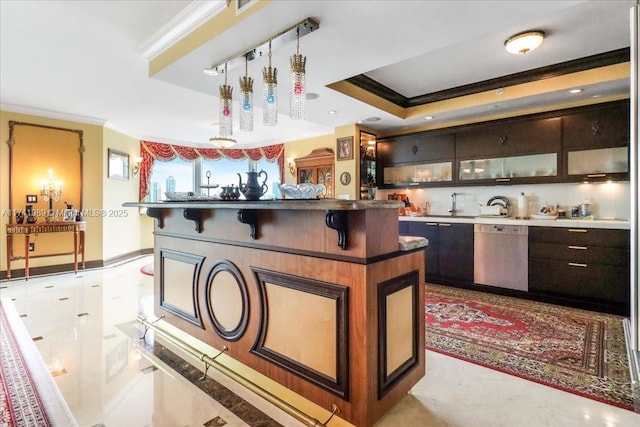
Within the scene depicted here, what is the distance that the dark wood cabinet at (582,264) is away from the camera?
11.3 ft

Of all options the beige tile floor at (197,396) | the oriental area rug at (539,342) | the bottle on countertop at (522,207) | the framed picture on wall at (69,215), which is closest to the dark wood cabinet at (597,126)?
the bottle on countertop at (522,207)

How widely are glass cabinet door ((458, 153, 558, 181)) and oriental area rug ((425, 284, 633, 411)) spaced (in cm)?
173

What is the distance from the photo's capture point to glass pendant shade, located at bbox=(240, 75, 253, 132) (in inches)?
107

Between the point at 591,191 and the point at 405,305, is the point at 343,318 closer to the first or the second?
the point at 405,305

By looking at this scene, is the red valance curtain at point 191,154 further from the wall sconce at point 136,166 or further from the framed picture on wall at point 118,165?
the framed picture on wall at point 118,165

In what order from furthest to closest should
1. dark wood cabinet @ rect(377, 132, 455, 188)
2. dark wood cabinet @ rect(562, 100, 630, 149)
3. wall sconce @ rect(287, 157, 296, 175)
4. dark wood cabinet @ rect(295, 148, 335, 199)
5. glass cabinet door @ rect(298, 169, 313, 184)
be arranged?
wall sconce @ rect(287, 157, 296, 175)
glass cabinet door @ rect(298, 169, 313, 184)
dark wood cabinet @ rect(295, 148, 335, 199)
dark wood cabinet @ rect(377, 132, 455, 188)
dark wood cabinet @ rect(562, 100, 630, 149)

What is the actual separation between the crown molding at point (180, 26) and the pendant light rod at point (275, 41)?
1.13ft

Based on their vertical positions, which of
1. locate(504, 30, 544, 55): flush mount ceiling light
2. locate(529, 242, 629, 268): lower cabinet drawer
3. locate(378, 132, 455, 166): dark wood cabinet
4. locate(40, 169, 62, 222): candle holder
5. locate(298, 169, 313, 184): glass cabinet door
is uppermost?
locate(504, 30, 544, 55): flush mount ceiling light

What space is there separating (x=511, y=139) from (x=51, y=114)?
24.1 ft

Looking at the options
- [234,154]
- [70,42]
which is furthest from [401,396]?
[234,154]

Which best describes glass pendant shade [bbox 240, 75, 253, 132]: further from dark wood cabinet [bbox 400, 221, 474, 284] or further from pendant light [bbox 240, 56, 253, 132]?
dark wood cabinet [bbox 400, 221, 474, 284]

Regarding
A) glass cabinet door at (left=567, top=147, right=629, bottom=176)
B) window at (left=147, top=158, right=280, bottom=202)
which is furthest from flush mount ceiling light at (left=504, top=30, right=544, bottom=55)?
window at (left=147, top=158, right=280, bottom=202)

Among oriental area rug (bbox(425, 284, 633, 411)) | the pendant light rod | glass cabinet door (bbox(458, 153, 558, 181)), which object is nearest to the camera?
oriental area rug (bbox(425, 284, 633, 411))

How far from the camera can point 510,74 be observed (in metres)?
3.90
